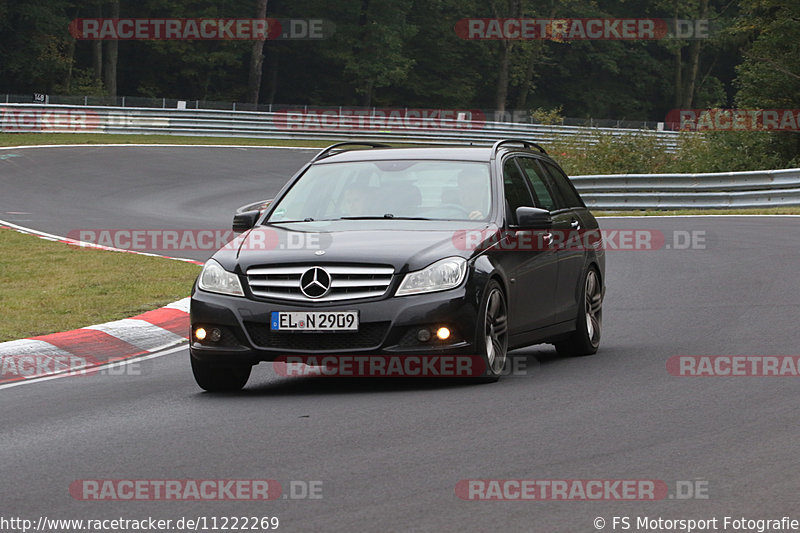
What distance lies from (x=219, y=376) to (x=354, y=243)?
126 centimetres

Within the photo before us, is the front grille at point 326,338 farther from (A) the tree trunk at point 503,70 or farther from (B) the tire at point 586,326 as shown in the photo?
(A) the tree trunk at point 503,70

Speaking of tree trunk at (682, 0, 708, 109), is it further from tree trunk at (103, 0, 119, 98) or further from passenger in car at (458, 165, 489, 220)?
passenger in car at (458, 165, 489, 220)

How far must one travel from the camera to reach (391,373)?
893cm

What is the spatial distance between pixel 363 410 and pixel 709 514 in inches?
117

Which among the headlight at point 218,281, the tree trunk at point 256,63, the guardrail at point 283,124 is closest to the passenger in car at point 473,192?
the headlight at point 218,281

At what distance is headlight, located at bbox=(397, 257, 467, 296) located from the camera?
342 inches

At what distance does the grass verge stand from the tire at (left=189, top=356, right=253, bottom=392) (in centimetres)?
271

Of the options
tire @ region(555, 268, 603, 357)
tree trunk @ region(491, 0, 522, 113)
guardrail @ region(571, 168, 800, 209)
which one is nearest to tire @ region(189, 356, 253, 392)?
tire @ region(555, 268, 603, 357)

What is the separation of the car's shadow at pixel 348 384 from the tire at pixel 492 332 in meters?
0.10

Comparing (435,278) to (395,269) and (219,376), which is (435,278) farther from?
(219,376)

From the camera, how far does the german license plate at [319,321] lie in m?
8.59

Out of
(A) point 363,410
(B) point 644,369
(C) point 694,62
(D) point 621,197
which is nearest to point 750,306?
(B) point 644,369

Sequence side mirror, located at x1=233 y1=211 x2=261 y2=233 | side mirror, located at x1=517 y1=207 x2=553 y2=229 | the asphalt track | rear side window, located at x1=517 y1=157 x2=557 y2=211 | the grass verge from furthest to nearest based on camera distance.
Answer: the grass verge → rear side window, located at x1=517 y1=157 x2=557 y2=211 → side mirror, located at x1=233 y1=211 x2=261 y2=233 → side mirror, located at x1=517 y1=207 x2=553 y2=229 → the asphalt track

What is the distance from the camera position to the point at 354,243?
29.5ft
